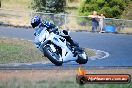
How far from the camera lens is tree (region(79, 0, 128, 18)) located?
1755cm

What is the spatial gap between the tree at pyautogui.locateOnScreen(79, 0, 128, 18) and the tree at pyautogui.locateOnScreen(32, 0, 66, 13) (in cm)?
71

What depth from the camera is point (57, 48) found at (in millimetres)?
12844

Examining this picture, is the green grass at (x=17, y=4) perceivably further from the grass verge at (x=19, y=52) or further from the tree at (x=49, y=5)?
the grass verge at (x=19, y=52)

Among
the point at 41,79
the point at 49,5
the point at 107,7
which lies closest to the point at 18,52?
the point at 41,79

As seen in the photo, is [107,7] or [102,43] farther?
[107,7]

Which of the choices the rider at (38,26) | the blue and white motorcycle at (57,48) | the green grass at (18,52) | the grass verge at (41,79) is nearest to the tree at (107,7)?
the green grass at (18,52)

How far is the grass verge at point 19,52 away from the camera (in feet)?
44.4

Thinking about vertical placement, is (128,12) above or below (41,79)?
above

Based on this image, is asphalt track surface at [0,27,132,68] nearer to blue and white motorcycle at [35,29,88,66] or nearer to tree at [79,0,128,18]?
blue and white motorcycle at [35,29,88,66]

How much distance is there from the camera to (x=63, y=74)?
1360 centimetres

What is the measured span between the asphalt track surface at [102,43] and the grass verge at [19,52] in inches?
6.6

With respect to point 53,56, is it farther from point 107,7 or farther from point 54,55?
point 107,7

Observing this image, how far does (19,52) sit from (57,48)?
163 cm

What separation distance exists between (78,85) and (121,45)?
3300 millimetres
